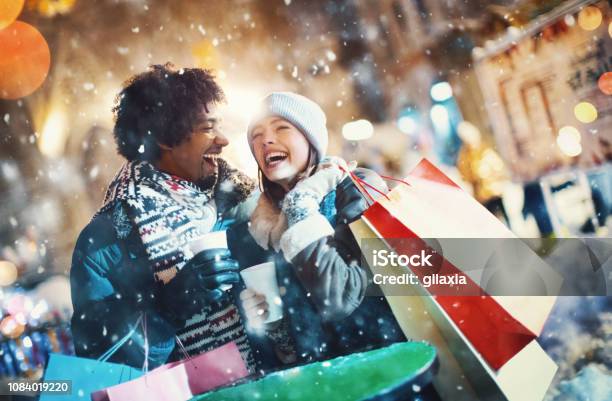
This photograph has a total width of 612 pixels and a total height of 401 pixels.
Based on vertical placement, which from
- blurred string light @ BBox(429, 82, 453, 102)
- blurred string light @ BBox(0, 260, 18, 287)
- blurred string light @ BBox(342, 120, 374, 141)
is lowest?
blurred string light @ BBox(0, 260, 18, 287)

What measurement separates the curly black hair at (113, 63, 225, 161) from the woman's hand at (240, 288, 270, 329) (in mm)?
418

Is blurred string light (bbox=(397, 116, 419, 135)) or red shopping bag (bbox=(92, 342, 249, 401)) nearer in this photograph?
red shopping bag (bbox=(92, 342, 249, 401))

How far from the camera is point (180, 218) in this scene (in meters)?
1.19

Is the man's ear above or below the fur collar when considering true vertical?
above

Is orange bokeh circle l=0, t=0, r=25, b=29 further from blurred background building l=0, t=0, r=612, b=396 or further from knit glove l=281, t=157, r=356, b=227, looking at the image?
knit glove l=281, t=157, r=356, b=227

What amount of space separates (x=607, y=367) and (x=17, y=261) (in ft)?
5.05

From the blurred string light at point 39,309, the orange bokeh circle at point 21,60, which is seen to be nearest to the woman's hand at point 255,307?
the blurred string light at point 39,309

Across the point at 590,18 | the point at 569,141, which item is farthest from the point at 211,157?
the point at 590,18

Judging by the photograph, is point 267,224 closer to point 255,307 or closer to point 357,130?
point 255,307

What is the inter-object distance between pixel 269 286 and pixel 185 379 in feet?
0.99

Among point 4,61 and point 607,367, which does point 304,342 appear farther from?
point 4,61

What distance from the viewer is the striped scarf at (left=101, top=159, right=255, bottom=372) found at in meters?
1.17

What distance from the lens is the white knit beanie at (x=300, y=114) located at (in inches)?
47.3

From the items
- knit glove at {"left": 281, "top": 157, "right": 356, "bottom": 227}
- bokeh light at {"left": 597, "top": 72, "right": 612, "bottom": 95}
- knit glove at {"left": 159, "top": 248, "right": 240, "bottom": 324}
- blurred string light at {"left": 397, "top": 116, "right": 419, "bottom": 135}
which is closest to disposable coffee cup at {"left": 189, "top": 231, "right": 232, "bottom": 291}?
knit glove at {"left": 159, "top": 248, "right": 240, "bottom": 324}
